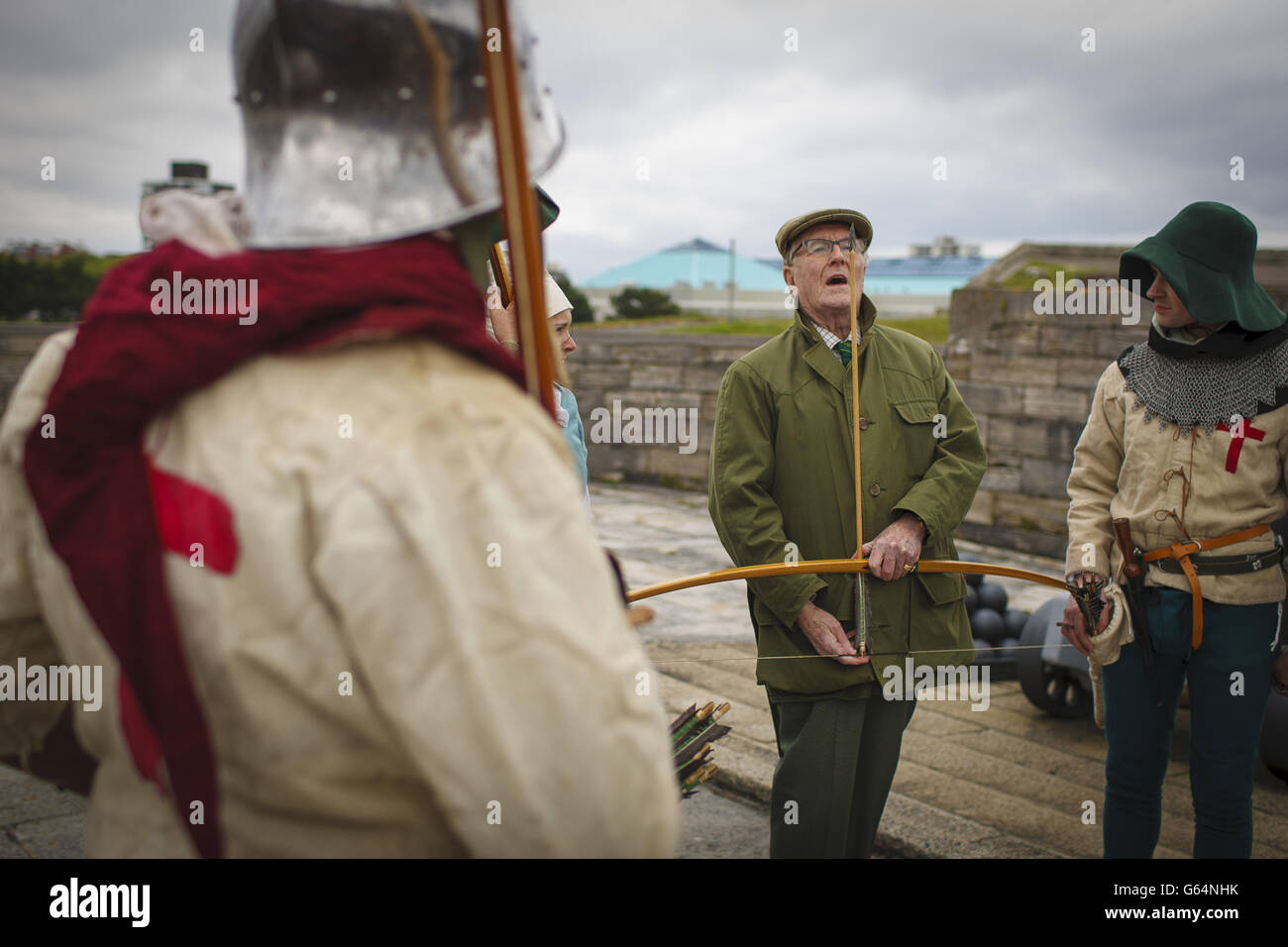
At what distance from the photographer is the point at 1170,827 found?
3727mm

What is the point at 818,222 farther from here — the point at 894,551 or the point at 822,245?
the point at 894,551

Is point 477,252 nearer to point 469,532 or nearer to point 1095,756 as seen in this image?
point 469,532

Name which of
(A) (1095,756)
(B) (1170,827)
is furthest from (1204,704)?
(A) (1095,756)

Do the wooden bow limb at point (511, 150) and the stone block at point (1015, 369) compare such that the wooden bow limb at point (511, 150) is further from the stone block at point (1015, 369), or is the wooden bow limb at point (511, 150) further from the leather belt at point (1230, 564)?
the stone block at point (1015, 369)

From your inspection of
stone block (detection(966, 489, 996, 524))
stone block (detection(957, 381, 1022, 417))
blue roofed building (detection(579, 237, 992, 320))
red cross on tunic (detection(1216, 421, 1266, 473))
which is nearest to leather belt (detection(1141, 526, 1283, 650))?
red cross on tunic (detection(1216, 421, 1266, 473))

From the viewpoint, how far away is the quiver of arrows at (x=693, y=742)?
11.1 feet

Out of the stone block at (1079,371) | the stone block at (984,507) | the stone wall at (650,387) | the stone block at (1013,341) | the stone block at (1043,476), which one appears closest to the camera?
the stone block at (1079,371)

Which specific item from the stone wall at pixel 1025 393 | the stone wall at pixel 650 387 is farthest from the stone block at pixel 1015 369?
the stone wall at pixel 650 387

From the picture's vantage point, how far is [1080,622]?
2979 millimetres

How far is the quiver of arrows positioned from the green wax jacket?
532mm

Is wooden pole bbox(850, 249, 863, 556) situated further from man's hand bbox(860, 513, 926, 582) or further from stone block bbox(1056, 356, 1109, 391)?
stone block bbox(1056, 356, 1109, 391)

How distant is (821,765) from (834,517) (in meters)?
0.66

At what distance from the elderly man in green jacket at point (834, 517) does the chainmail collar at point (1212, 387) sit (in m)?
0.50

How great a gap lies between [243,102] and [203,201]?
4.6 inches
